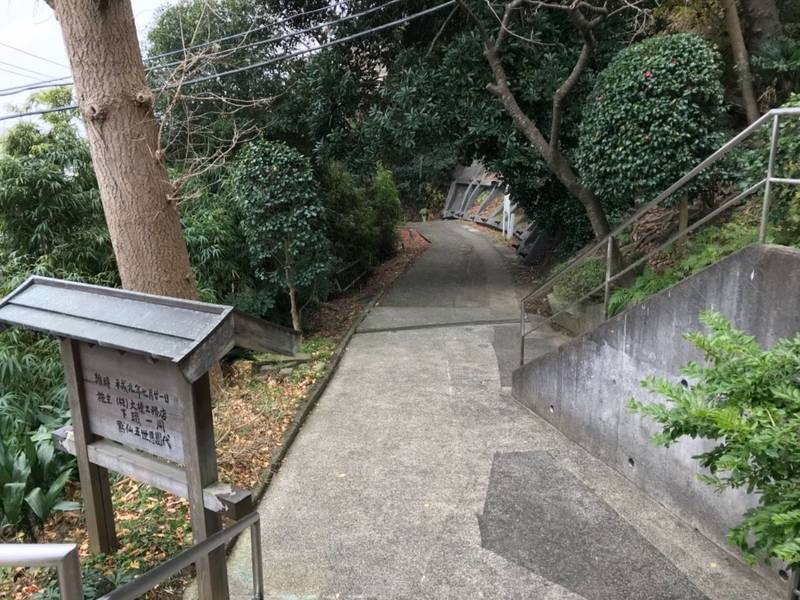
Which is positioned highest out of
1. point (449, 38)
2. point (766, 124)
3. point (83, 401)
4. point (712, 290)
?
point (449, 38)

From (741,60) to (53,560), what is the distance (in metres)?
9.49

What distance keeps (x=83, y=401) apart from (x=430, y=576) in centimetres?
241

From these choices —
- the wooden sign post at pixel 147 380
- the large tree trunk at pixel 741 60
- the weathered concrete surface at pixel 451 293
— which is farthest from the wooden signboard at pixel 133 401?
the large tree trunk at pixel 741 60

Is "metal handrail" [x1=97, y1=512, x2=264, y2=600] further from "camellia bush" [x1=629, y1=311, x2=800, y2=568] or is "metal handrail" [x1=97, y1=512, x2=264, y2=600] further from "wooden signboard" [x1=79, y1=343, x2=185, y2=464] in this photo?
"camellia bush" [x1=629, y1=311, x2=800, y2=568]

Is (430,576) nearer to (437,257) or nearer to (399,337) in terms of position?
(399,337)

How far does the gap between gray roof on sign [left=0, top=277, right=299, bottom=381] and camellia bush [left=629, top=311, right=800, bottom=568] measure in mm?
1895

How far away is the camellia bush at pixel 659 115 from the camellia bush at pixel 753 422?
416 centimetres

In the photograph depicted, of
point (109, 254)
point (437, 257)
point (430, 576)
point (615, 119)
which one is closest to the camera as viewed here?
point (430, 576)

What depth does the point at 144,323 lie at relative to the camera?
8.89 feet

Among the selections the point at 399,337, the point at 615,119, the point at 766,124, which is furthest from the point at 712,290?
the point at 399,337

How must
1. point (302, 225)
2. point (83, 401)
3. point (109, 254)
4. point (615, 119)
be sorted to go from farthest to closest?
point (302, 225) → point (109, 254) → point (615, 119) → point (83, 401)

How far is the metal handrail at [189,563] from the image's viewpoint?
173 cm

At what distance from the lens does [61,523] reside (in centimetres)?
445

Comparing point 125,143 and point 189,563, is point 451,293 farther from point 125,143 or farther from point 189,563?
point 189,563
